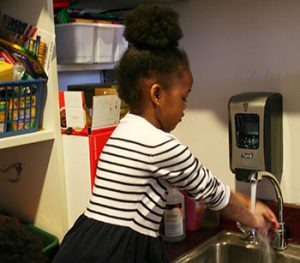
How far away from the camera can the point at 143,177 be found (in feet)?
3.18

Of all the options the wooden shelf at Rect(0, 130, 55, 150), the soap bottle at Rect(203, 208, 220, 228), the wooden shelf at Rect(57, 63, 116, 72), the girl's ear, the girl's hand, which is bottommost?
the soap bottle at Rect(203, 208, 220, 228)

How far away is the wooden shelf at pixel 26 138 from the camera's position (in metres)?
1.14

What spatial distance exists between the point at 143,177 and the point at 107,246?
0.17 metres

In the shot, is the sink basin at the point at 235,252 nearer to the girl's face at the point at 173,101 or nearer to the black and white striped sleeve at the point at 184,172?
the black and white striped sleeve at the point at 184,172

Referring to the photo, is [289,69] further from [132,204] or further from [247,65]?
[132,204]

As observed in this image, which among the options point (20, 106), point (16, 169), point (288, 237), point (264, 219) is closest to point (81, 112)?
point (20, 106)

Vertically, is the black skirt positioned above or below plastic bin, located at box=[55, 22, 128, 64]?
below

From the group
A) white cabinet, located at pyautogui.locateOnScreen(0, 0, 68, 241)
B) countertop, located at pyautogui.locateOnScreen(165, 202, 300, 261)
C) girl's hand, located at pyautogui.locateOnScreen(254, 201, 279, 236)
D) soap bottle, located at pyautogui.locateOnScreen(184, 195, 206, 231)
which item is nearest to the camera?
girl's hand, located at pyautogui.locateOnScreen(254, 201, 279, 236)

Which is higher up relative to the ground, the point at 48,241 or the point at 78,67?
the point at 78,67

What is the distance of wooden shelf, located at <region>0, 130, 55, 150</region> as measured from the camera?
1144mm

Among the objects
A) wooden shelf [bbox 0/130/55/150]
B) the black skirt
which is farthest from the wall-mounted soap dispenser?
wooden shelf [bbox 0/130/55/150]

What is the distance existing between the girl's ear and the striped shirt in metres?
0.05

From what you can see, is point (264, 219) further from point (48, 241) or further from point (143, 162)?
point (48, 241)

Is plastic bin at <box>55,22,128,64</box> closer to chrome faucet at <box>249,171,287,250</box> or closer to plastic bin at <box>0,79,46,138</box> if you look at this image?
plastic bin at <box>0,79,46,138</box>
